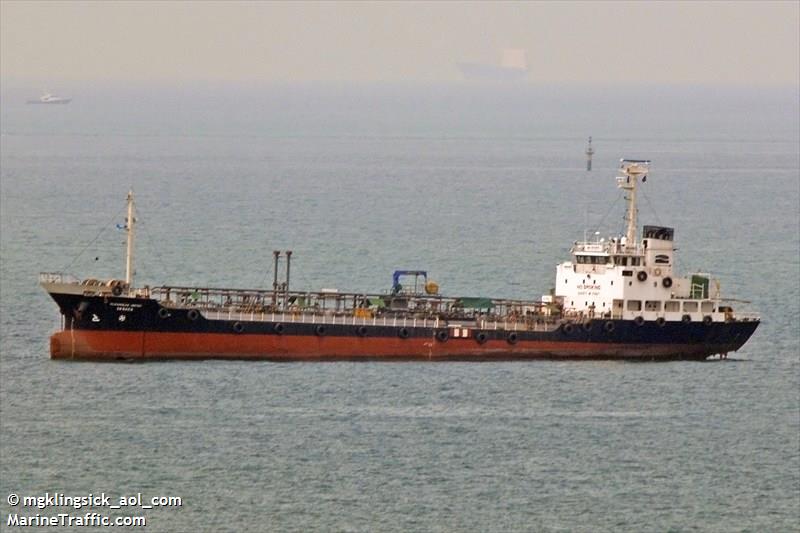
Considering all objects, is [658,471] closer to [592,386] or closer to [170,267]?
[592,386]

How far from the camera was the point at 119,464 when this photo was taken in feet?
235

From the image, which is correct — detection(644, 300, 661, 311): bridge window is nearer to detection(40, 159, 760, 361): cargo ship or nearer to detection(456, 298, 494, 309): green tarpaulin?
detection(40, 159, 760, 361): cargo ship

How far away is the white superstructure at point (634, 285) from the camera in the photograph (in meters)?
94.3

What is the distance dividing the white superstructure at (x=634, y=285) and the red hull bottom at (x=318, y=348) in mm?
1593

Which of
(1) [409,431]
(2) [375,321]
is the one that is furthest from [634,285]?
(1) [409,431]

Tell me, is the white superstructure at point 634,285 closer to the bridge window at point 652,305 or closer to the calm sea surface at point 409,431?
the bridge window at point 652,305

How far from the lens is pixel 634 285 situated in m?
94.3

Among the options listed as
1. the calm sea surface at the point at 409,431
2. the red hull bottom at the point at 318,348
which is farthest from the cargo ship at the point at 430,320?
the calm sea surface at the point at 409,431

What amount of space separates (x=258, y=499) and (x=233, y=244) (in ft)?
241

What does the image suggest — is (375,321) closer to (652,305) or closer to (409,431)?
(652,305)

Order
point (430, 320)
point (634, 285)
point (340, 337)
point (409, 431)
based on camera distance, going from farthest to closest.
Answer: point (634, 285)
point (430, 320)
point (340, 337)
point (409, 431)

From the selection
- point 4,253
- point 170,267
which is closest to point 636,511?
point 170,267

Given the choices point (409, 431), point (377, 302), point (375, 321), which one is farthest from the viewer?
point (377, 302)

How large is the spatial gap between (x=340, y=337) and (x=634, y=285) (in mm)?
13148
